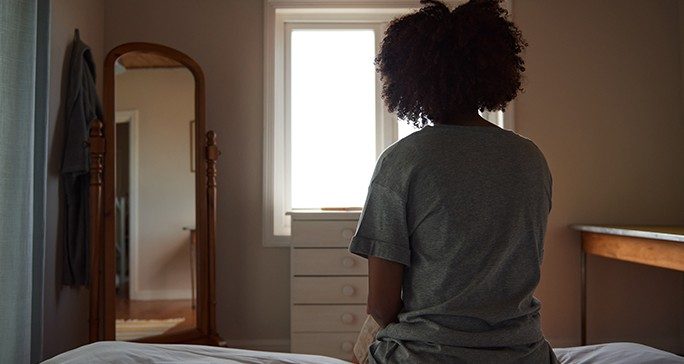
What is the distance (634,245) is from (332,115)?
5.71 feet

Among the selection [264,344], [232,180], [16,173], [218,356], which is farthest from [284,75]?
[218,356]

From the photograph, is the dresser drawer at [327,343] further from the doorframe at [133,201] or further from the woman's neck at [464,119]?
the woman's neck at [464,119]

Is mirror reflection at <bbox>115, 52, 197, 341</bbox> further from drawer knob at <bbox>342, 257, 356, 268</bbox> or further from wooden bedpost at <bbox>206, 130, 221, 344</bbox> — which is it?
drawer knob at <bbox>342, 257, 356, 268</bbox>

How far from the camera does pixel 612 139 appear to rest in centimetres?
353

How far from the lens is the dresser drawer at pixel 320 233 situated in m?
3.09

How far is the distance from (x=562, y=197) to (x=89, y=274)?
2454 mm

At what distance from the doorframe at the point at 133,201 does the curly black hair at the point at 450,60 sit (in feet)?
6.80

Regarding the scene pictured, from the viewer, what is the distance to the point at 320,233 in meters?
3.09

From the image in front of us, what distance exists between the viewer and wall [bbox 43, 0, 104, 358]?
2686mm

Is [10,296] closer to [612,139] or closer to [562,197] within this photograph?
[562,197]

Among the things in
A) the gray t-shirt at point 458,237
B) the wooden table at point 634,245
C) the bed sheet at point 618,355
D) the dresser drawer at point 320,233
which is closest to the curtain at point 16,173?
the dresser drawer at point 320,233

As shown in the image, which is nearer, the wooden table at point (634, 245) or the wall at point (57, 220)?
the wooden table at point (634, 245)

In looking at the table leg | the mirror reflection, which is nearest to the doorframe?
the mirror reflection

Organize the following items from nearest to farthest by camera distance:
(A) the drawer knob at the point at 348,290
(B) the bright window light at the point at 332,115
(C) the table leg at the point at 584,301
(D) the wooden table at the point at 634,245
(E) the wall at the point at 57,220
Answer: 1. (D) the wooden table at the point at 634,245
2. (E) the wall at the point at 57,220
3. (A) the drawer knob at the point at 348,290
4. (C) the table leg at the point at 584,301
5. (B) the bright window light at the point at 332,115
